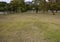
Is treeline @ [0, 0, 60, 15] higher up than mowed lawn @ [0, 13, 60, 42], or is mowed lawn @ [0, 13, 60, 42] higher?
treeline @ [0, 0, 60, 15]

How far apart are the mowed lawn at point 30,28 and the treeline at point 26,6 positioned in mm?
146

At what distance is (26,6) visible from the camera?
10.9 feet

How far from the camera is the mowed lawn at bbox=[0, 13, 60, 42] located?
250cm

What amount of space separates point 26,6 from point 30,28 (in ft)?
2.14

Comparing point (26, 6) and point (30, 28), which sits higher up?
point (26, 6)

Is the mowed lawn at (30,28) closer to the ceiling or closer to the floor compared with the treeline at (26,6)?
closer to the floor

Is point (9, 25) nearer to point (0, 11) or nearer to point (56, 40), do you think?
point (0, 11)

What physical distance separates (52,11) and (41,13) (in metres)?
0.25

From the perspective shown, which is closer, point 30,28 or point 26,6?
point 30,28

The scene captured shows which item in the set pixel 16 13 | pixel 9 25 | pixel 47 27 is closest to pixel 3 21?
pixel 9 25

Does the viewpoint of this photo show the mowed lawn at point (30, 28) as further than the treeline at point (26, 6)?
No

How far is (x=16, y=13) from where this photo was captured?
3463 mm

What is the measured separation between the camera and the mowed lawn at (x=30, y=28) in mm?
2500

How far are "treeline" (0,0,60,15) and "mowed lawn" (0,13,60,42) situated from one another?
15cm
